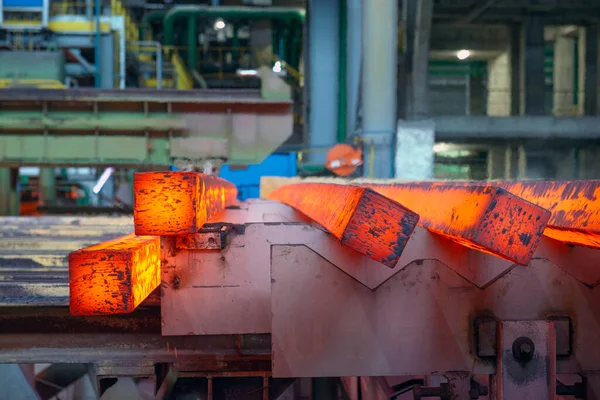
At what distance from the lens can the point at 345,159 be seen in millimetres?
7234

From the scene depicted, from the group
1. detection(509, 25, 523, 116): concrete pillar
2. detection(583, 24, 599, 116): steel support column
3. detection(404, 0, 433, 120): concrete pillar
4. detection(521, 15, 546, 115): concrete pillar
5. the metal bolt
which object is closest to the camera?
the metal bolt

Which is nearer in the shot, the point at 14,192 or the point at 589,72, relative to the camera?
the point at 14,192

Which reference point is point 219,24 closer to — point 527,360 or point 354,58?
point 354,58

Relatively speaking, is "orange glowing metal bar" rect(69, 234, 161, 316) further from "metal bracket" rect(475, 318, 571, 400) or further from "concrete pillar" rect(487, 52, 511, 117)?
"concrete pillar" rect(487, 52, 511, 117)

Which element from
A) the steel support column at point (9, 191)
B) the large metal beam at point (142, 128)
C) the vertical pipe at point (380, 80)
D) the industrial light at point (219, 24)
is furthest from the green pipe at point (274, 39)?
the large metal beam at point (142, 128)

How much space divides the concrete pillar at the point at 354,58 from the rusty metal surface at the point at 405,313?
20.3 feet

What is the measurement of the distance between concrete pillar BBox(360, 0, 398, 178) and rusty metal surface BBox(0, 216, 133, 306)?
430 centimetres

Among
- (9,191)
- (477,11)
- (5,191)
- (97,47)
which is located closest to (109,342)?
(9,191)

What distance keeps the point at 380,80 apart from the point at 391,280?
19.8 ft

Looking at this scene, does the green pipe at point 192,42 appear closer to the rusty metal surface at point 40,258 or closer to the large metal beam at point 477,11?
the large metal beam at point 477,11

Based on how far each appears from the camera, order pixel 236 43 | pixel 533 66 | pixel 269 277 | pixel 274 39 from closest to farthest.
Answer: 1. pixel 269 277
2. pixel 533 66
3. pixel 274 39
4. pixel 236 43

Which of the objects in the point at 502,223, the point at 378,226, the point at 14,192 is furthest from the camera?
the point at 14,192

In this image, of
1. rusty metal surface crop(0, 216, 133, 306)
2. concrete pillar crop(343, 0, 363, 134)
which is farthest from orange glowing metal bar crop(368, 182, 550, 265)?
concrete pillar crop(343, 0, 363, 134)

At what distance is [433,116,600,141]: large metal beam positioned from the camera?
8.87 metres
